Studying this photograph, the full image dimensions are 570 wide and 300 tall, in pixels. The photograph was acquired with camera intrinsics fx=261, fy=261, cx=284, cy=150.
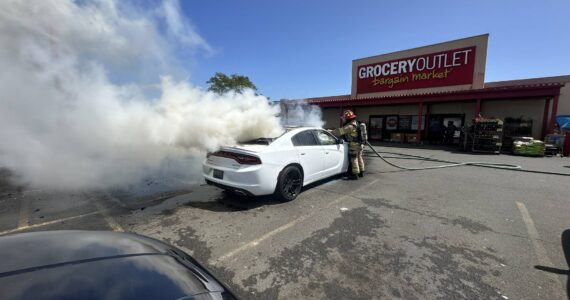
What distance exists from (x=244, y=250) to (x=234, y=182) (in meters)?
1.46

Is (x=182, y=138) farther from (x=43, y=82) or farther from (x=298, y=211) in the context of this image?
(x=43, y=82)

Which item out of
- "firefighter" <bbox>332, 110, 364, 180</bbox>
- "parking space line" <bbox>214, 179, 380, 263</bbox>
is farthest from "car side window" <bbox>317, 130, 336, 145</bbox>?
"parking space line" <bbox>214, 179, 380, 263</bbox>

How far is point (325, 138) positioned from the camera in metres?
5.97

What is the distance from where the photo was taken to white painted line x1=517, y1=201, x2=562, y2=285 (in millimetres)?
2857

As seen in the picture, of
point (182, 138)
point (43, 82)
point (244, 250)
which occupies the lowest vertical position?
point (244, 250)

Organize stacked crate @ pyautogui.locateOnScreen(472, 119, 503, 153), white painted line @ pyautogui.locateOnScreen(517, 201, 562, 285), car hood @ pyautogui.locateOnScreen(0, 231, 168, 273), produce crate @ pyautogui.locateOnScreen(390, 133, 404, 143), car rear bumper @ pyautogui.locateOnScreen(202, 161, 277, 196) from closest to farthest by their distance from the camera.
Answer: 1. car hood @ pyautogui.locateOnScreen(0, 231, 168, 273)
2. white painted line @ pyautogui.locateOnScreen(517, 201, 562, 285)
3. car rear bumper @ pyautogui.locateOnScreen(202, 161, 277, 196)
4. stacked crate @ pyautogui.locateOnScreen(472, 119, 503, 153)
5. produce crate @ pyautogui.locateOnScreen(390, 133, 404, 143)

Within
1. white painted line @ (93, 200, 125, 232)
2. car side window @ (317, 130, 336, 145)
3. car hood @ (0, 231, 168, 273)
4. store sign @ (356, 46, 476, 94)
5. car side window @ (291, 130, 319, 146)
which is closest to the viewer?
car hood @ (0, 231, 168, 273)

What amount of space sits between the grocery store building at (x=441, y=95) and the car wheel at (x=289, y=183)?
13733 mm

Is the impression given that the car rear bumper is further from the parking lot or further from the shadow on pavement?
the shadow on pavement

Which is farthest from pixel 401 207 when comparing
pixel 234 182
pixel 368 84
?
pixel 368 84

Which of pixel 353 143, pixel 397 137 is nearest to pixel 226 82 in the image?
pixel 397 137

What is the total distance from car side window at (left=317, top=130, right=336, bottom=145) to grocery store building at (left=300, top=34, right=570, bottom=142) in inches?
483

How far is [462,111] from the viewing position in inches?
629

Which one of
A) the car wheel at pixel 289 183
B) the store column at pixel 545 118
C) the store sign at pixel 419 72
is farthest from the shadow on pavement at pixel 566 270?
the store sign at pixel 419 72
